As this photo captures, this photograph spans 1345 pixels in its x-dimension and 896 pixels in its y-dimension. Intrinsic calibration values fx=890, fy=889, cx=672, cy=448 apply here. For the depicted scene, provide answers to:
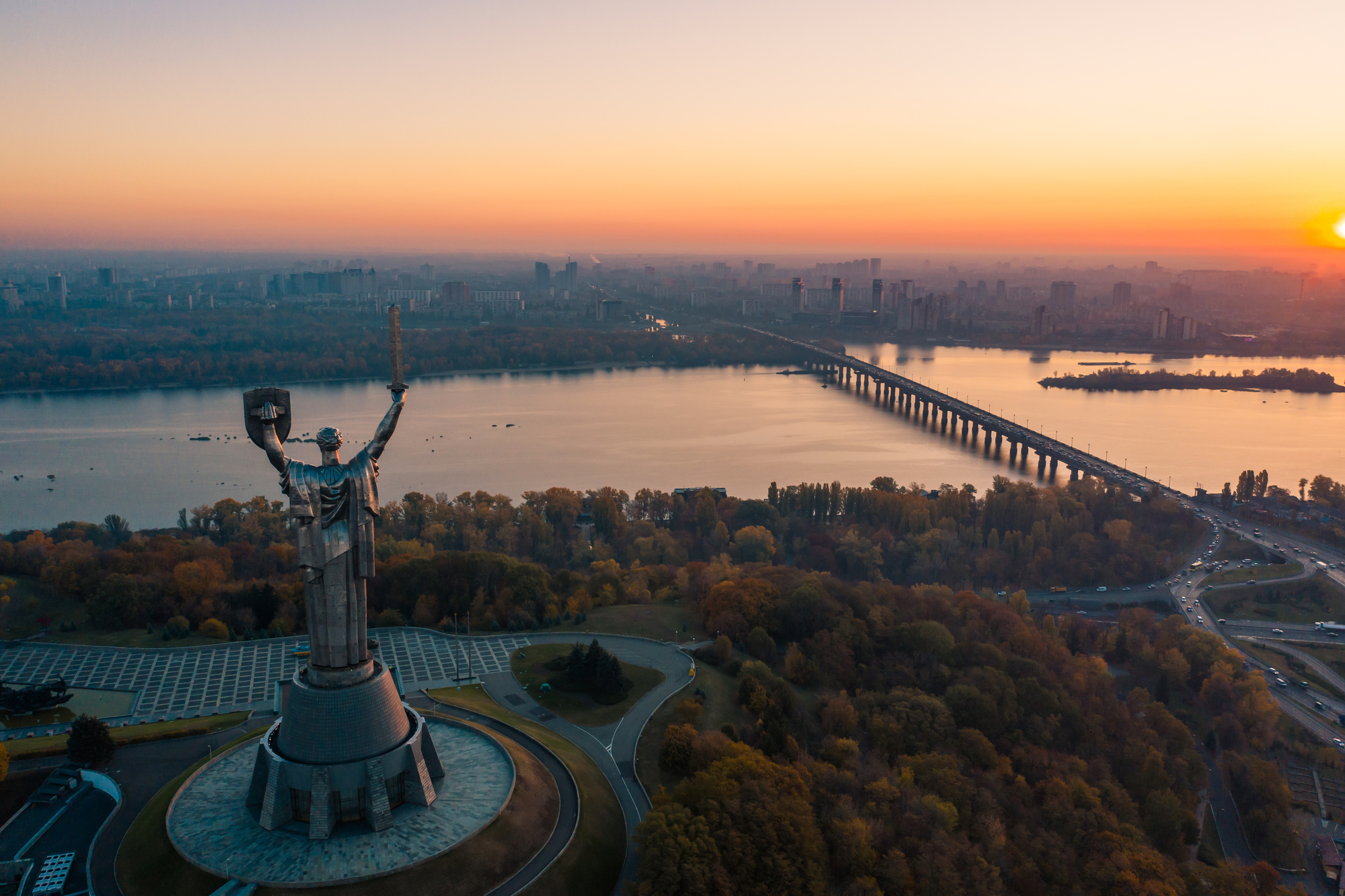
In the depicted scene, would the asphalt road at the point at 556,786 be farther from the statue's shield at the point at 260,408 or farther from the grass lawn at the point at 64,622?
the grass lawn at the point at 64,622

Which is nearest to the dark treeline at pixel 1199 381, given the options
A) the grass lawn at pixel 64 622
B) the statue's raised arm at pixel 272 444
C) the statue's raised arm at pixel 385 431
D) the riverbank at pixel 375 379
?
the riverbank at pixel 375 379

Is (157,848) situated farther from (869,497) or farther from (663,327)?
(663,327)

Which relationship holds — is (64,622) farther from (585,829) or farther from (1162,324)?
(1162,324)

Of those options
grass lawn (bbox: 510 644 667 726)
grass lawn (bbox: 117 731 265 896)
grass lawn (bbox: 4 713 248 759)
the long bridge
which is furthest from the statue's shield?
the long bridge

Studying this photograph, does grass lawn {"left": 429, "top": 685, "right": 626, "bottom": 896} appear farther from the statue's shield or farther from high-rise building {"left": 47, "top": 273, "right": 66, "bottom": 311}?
high-rise building {"left": 47, "top": 273, "right": 66, "bottom": 311}

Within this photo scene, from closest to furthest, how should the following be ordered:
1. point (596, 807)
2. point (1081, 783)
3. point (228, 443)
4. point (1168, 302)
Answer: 1. point (596, 807)
2. point (1081, 783)
3. point (228, 443)
4. point (1168, 302)

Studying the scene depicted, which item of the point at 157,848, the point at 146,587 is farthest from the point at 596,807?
the point at 146,587

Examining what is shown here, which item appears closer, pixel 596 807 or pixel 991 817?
pixel 596 807
